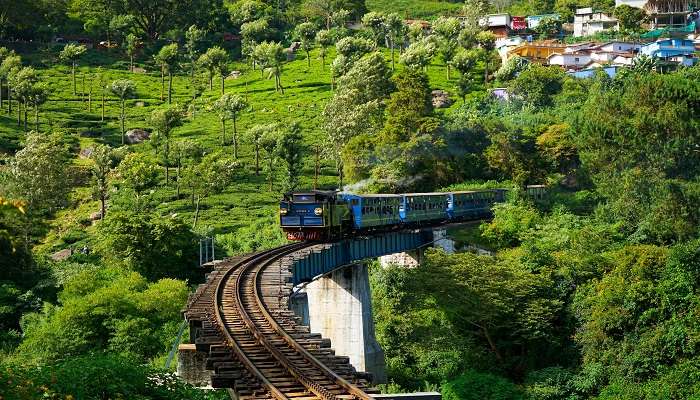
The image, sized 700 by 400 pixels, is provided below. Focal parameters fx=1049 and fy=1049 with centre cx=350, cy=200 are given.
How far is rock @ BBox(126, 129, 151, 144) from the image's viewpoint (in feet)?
321

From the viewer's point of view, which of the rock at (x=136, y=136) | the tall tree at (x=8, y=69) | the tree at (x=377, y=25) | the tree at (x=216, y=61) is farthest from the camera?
the tree at (x=377, y=25)

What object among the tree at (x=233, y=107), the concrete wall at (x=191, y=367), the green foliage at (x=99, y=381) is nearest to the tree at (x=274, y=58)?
the tree at (x=233, y=107)

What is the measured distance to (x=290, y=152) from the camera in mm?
77875

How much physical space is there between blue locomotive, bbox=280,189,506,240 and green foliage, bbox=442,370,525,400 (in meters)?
8.69

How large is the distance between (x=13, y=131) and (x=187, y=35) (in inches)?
1619

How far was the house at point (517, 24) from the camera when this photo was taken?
142625 millimetres

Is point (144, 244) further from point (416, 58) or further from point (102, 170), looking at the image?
point (416, 58)

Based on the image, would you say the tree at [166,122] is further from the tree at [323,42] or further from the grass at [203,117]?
the tree at [323,42]

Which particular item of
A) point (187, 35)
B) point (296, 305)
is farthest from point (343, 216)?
point (187, 35)

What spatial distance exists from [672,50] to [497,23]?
3254 centimetres

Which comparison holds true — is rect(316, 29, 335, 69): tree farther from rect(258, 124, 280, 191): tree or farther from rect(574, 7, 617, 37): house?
rect(258, 124, 280, 191): tree

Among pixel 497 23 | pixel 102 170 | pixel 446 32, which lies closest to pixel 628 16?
pixel 497 23

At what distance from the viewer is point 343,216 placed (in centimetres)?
4881

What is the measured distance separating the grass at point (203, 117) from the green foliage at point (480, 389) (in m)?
25.8
